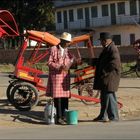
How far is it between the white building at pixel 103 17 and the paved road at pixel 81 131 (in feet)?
160

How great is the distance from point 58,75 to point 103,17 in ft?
181

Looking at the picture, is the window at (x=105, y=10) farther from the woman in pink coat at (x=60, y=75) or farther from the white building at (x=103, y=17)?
the woman in pink coat at (x=60, y=75)

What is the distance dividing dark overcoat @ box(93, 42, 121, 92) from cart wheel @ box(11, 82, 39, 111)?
244 centimetres

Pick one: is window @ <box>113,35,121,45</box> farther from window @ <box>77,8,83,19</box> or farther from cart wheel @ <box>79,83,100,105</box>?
cart wheel @ <box>79,83,100,105</box>

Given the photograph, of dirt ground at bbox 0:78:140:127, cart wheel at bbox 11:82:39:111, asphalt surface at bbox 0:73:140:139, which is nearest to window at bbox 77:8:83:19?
dirt ground at bbox 0:78:140:127

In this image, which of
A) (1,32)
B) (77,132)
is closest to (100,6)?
(1,32)

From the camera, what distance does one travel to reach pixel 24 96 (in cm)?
1532

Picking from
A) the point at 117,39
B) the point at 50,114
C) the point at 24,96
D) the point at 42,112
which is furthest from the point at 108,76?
the point at 117,39

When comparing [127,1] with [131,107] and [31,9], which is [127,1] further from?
[131,107]

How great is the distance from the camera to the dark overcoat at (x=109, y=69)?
1327 centimetres

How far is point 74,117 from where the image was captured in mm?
13219

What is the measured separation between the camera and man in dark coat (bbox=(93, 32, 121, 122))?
13.3 m

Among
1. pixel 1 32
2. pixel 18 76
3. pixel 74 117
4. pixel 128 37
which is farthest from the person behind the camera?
pixel 128 37

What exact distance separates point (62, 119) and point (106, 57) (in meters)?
1.71
